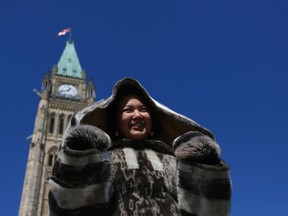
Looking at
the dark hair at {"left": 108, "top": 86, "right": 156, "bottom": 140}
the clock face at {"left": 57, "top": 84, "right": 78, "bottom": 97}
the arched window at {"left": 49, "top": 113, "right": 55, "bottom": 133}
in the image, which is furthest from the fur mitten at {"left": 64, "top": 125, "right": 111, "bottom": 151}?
the clock face at {"left": 57, "top": 84, "right": 78, "bottom": 97}

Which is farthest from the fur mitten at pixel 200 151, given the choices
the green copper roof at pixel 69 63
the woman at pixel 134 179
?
the green copper roof at pixel 69 63

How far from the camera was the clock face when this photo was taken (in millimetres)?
36594

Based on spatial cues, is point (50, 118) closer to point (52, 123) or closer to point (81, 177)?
point (52, 123)

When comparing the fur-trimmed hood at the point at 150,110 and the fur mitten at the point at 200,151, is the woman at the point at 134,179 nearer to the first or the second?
the fur mitten at the point at 200,151

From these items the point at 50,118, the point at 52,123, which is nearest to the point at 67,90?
the point at 50,118

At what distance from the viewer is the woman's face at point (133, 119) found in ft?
6.01

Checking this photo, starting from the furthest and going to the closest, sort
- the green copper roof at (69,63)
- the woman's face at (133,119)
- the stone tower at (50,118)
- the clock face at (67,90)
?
the green copper roof at (69,63) < the clock face at (67,90) < the stone tower at (50,118) < the woman's face at (133,119)

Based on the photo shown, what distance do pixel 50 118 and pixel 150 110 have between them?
110 ft

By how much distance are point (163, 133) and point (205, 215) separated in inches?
23.6

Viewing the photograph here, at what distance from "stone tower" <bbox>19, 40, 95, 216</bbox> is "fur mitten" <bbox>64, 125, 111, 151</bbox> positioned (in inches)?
1126

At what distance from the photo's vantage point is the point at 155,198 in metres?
1.53

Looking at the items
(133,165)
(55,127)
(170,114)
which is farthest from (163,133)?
(55,127)

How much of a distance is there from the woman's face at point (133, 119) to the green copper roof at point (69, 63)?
36964 mm

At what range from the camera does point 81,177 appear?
1.43 m
